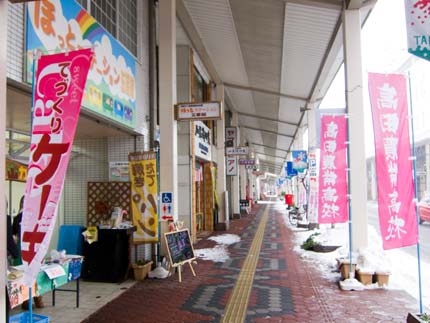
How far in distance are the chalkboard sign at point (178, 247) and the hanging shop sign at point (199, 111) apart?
101 inches

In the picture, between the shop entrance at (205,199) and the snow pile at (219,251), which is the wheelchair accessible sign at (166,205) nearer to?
the snow pile at (219,251)

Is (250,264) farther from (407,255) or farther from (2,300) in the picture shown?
(2,300)

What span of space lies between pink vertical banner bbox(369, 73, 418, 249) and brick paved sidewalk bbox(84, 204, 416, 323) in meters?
1.19

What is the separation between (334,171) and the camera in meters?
7.58

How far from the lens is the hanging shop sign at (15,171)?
6357 millimetres

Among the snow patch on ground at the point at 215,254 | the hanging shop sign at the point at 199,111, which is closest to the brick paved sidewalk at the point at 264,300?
the snow patch on ground at the point at 215,254

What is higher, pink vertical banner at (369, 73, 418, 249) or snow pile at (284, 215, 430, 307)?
pink vertical banner at (369, 73, 418, 249)

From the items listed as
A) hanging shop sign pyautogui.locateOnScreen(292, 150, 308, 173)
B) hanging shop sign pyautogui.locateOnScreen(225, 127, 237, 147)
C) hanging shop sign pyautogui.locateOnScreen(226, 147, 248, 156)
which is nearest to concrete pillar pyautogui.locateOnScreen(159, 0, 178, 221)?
hanging shop sign pyautogui.locateOnScreen(292, 150, 308, 173)

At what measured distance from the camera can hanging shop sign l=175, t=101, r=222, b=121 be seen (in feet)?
26.3

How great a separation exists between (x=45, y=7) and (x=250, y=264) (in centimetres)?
686

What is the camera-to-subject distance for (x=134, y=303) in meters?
6.04

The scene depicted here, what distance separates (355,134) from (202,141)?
7.08 m

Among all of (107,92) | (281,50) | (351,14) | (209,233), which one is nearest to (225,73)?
(281,50)

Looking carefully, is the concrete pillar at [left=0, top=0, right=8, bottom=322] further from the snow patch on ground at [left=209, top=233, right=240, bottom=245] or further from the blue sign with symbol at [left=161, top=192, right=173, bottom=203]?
the snow patch on ground at [left=209, top=233, right=240, bottom=245]
